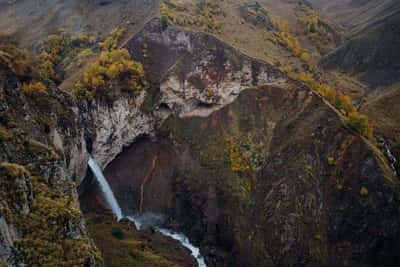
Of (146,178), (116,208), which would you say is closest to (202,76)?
(146,178)

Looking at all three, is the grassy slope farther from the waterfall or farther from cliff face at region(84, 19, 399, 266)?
cliff face at region(84, 19, 399, 266)

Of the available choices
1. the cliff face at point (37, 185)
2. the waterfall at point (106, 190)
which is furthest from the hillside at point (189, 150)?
the waterfall at point (106, 190)

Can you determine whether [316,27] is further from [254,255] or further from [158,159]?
[254,255]

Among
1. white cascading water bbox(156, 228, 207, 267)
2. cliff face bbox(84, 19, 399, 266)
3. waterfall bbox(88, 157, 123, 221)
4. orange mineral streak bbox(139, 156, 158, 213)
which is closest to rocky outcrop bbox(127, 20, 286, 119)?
cliff face bbox(84, 19, 399, 266)

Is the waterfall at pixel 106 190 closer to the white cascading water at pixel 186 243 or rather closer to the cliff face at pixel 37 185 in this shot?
the white cascading water at pixel 186 243

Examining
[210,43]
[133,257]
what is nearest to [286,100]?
[210,43]

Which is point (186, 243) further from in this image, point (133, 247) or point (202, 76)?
point (202, 76)
